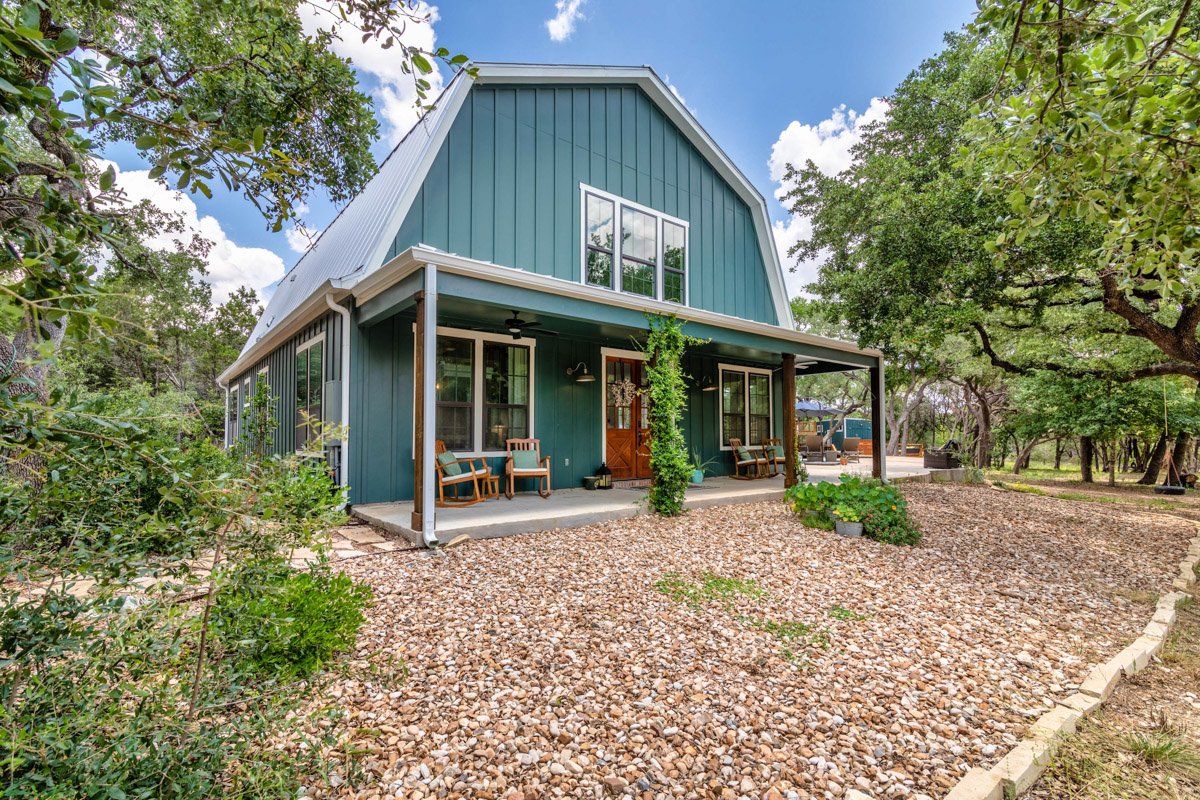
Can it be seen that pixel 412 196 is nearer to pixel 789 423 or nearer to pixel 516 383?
pixel 516 383

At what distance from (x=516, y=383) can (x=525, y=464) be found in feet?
3.94

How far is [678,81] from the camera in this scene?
30.5 feet

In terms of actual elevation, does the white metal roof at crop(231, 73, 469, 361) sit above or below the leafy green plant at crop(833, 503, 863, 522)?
above

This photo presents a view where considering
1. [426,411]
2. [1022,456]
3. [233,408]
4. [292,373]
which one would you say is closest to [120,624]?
[426,411]

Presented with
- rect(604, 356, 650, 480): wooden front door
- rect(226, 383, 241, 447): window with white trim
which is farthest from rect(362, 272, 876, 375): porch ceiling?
rect(226, 383, 241, 447): window with white trim

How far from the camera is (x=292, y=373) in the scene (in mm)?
8320

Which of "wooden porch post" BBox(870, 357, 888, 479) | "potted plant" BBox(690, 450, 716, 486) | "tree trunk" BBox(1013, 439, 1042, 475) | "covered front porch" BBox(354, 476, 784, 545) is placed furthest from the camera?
"tree trunk" BBox(1013, 439, 1042, 475)

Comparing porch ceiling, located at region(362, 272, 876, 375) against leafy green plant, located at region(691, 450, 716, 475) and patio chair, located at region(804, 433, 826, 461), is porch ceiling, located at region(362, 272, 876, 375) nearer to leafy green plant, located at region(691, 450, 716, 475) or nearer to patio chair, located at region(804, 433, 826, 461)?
leafy green plant, located at region(691, 450, 716, 475)

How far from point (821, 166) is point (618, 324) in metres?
9.19

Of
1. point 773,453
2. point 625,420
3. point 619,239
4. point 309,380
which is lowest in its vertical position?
point 773,453

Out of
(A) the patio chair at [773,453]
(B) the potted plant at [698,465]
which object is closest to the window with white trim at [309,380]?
(B) the potted plant at [698,465]

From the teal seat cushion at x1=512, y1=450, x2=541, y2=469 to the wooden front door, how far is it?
5.16 ft

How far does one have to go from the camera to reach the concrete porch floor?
4.97 metres

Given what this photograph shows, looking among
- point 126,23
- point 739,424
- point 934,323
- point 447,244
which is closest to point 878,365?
point 934,323
